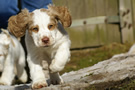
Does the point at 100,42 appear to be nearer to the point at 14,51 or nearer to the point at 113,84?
the point at 14,51

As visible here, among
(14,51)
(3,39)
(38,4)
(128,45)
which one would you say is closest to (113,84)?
(38,4)

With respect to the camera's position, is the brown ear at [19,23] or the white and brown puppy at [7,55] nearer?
the brown ear at [19,23]

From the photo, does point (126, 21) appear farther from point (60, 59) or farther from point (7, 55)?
point (60, 59)

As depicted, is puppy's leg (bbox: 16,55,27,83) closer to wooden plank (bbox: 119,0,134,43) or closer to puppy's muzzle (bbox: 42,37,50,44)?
wooden plank (bbox: 119,0,134,43)

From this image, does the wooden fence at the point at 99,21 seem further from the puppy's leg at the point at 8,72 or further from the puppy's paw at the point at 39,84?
the puppy's paw at the point at 39,84

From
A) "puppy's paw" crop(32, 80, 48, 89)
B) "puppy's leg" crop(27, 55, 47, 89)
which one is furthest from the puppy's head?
"puppy's paw" crop(32, 80, 48, 89)

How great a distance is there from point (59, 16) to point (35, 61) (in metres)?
0.70

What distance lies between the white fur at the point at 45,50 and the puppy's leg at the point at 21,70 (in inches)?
129

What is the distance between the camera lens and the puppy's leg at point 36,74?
389cm

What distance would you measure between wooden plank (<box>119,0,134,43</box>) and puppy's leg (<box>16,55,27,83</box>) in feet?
11.3

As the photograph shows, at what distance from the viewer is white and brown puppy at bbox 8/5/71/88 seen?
391 cm

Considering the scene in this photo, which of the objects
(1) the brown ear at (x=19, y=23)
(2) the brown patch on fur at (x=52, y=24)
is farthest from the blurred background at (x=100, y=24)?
(2) the brown patch on fur at (x=52, y=24)

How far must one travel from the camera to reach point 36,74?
400cm

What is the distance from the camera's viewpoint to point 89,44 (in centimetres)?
956
